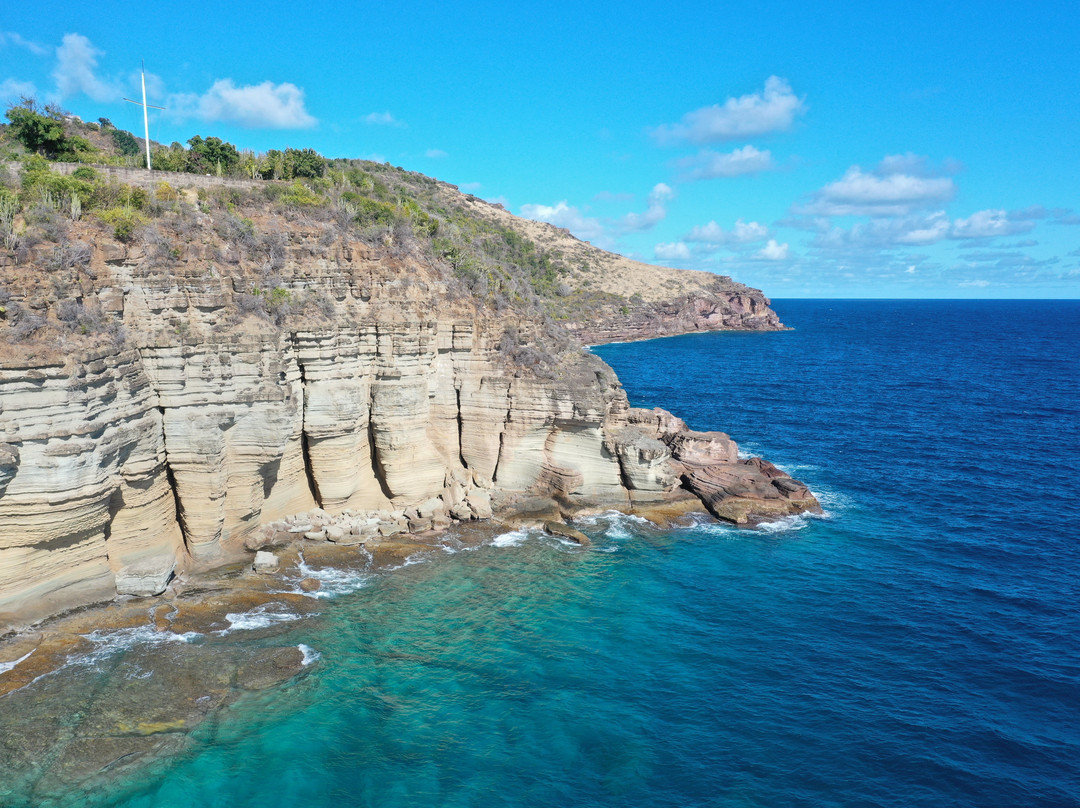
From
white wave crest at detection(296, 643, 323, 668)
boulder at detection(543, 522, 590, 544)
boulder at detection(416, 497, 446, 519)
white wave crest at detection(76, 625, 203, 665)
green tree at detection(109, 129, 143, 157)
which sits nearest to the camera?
white wave crest at detection(76, 625, 203, 665)

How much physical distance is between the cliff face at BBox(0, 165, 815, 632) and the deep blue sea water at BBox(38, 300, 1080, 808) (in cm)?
511

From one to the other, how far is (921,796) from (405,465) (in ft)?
77.2

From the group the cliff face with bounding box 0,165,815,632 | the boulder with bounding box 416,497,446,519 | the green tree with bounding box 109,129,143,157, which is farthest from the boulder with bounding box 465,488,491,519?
the green tree with bounding box 109,129,143,157

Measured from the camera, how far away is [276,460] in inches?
1110

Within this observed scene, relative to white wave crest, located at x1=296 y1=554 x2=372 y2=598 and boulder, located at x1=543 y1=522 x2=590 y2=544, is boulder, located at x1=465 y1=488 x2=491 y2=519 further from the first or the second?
white wave crest, located at x1=296 y1=554 x2=372 y2=598

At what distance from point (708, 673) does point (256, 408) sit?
19.8 m

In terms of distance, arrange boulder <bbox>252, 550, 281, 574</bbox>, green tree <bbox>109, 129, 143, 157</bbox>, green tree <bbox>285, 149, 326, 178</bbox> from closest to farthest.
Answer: boulder <bbox>252, 550, 281, 574</bbox>
green tree <bbox>285, 149, 326, 178</bbox>
green tree <bbox>109, 129, 143, 157</bbox>

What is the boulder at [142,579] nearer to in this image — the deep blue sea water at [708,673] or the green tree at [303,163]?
the deep blue sea water at [708,673]

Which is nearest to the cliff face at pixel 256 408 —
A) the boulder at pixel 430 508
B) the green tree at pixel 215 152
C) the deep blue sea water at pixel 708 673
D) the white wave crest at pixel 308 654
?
the boulder at pixel 430 508

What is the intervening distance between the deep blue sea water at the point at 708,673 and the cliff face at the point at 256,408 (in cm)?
511

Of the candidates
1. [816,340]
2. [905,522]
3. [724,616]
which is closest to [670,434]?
[905,522]

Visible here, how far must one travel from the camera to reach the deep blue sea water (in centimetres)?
1789

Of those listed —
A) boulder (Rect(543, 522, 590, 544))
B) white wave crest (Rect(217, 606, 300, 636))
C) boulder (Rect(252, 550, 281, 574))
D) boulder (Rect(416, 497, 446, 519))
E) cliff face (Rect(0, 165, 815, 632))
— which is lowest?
white wave crest (Rect(217, 606, 300, 636))

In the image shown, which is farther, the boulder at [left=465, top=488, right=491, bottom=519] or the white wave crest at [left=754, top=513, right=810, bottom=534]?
the white wave crest at [left=754, top=513, right=810, bottom=534]
